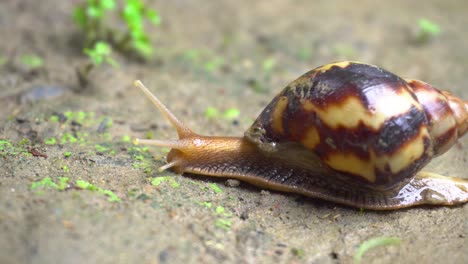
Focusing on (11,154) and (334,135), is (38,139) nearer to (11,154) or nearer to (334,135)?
(11,154)

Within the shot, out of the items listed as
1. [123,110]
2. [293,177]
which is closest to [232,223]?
[293,177]

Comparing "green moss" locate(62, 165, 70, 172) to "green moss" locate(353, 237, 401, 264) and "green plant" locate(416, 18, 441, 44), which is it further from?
"green plant" locate(416, 18, 441, 44)

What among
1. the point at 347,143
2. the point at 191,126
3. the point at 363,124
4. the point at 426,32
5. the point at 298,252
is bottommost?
the point at 298,252

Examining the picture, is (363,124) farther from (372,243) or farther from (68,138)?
(68,138)

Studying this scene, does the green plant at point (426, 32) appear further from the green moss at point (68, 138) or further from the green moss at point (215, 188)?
the green moss at point (68, 138)

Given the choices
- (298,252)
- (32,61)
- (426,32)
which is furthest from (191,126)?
(426,32)

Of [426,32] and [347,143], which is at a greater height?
[426,32]

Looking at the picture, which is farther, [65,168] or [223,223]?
[65,168]

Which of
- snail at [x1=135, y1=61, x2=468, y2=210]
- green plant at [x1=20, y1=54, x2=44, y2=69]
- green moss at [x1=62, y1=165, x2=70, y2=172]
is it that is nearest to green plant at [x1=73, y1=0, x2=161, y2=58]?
green plant at [x1=20, y1=54, x2=44, y2=69]
